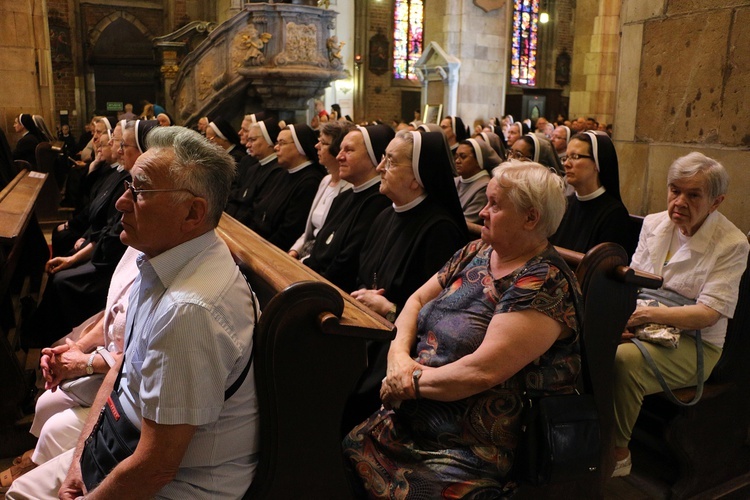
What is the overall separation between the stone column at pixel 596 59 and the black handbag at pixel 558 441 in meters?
14.8

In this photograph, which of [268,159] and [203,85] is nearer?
[268,159]

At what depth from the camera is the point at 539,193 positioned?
2156mm

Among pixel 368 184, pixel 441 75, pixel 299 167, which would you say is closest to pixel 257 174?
pixel 299 167

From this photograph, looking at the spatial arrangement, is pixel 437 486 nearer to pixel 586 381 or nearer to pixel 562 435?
pixel 562 435

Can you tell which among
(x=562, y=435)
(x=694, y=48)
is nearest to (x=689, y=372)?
(x=562, y=435)

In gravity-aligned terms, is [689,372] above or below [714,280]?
below

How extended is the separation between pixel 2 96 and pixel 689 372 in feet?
33.5

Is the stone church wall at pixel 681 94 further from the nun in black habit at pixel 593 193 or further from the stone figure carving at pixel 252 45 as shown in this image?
the stone figure carving at pixel 252 45

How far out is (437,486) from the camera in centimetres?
200

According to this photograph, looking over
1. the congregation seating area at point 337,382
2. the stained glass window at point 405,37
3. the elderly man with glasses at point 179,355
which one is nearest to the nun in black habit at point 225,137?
the congregation seating area at point 337,382

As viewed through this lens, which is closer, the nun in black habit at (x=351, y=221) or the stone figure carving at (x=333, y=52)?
the nun in black habit at (x=351, y=221)

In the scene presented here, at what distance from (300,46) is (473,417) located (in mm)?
11367

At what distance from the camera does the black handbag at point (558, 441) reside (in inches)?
77.9

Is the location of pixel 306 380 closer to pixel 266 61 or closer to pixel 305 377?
pixel 305 377
